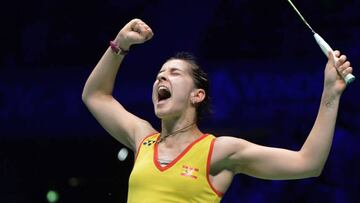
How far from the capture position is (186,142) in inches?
97.4

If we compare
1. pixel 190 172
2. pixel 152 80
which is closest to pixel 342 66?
pixel 190 172

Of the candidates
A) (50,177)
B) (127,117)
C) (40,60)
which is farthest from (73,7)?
(127,117)

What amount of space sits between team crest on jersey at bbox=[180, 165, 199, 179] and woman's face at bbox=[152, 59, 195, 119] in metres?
0.23

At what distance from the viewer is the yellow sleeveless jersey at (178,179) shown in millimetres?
2330

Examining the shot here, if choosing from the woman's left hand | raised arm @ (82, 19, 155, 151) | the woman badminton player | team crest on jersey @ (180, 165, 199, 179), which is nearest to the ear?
the woman badminton player

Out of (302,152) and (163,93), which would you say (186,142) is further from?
(302,152)

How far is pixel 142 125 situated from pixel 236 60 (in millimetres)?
1596

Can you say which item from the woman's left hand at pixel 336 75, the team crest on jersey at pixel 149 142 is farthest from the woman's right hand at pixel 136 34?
the woman's left hand at pixel 336 75

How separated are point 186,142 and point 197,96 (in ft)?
0.61

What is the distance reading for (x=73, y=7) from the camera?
4.70 m

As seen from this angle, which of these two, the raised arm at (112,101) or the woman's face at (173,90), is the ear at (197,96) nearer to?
the woman's face at (173,90)

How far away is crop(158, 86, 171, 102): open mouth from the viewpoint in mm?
2545

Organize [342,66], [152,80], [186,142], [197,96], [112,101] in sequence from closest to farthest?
[342,66], [186,142], [197,96], [112,101], [152,80]

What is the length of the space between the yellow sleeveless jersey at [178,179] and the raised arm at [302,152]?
0.18 ft
